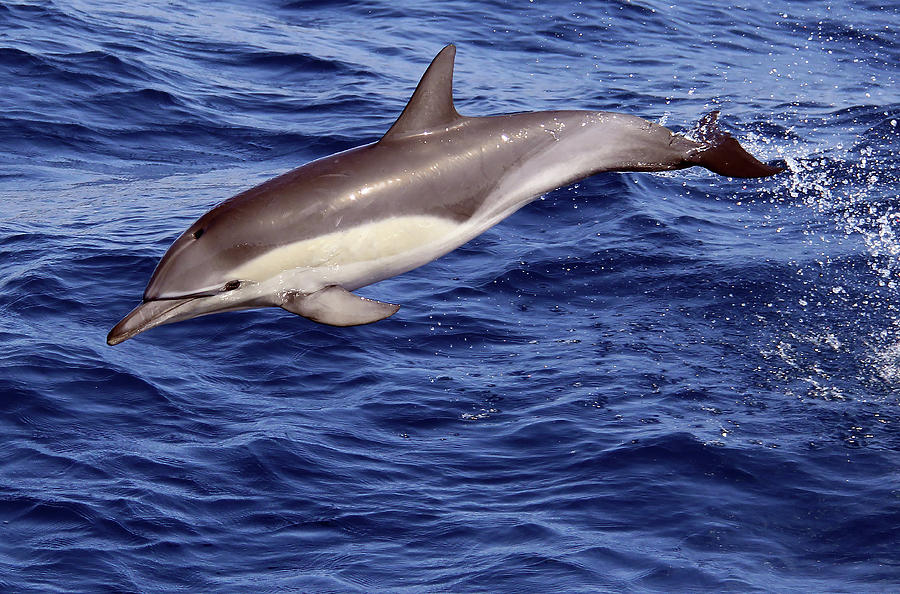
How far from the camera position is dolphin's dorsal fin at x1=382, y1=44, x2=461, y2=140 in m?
6.05

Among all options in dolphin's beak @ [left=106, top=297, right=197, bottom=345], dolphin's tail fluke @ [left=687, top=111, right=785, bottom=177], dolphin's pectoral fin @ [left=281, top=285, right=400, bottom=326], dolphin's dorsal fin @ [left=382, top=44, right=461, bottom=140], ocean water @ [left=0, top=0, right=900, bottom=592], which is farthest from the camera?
ocean water @ [left=0, top=0, right=900, bottom=592]

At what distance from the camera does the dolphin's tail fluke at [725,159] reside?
21.5 ft

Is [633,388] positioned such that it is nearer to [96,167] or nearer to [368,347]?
[368,347]

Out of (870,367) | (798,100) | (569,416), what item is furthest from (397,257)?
(798,100)

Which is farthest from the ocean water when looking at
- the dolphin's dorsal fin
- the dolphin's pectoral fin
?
the dolphin's dorsal fin

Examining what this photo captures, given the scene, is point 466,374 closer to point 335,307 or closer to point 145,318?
point 335,307

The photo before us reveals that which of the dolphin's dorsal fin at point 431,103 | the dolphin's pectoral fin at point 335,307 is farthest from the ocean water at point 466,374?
the dolphin's dorsal fin at point 431,103

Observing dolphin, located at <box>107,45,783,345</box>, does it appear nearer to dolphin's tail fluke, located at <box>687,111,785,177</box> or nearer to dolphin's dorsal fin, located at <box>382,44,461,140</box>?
dolphin's dorsal fin, located at <box>382,44,461,140</box>

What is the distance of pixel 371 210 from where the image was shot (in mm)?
5828

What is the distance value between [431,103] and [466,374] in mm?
4588

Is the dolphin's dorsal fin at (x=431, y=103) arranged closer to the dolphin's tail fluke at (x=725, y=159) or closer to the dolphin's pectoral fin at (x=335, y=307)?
the dolphin's pectoral fin at (x=335, y=307)

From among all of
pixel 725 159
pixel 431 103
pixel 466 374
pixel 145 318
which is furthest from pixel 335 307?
pixel 466 374

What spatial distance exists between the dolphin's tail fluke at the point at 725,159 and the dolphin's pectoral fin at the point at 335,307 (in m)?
1.84

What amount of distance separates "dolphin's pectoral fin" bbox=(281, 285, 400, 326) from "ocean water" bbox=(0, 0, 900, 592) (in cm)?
266
